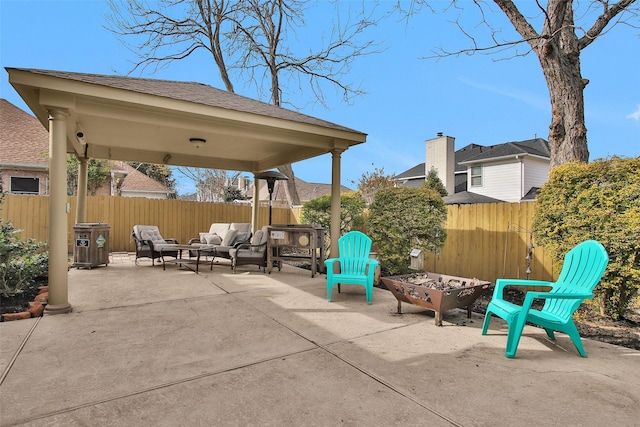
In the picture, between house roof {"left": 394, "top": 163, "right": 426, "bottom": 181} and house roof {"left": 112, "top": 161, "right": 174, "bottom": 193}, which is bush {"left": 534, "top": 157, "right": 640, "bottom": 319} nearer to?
house roof {"left": 394, "top": 163, "right": 426, "bottom": 181}

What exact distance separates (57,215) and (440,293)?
419 centimetres

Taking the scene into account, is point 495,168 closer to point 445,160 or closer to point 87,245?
point 445,160

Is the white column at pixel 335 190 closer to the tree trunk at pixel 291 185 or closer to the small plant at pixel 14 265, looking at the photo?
the small plant at pixel 14 265

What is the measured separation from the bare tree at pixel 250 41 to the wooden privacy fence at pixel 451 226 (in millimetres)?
4039

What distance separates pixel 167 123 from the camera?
479 centimetres

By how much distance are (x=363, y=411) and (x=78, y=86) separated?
4.31 metres

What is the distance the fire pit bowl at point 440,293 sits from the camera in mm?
3518

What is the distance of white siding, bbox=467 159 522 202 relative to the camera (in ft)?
48.3

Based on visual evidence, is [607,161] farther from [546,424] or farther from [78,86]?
[78,86]

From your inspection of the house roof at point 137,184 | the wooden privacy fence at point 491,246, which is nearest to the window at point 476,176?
the wooden privacy fence at point 491,246

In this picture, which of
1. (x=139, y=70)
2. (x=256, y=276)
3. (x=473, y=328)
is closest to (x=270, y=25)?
(x=139, y=70)

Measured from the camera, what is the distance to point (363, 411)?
76.9 inches

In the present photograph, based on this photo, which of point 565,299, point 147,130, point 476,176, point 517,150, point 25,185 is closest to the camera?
point 565,299

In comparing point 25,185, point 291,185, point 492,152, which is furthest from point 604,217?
point 25,185
